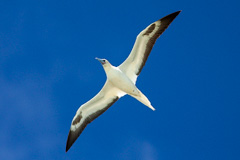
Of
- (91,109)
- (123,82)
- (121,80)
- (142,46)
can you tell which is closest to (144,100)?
(123,82)

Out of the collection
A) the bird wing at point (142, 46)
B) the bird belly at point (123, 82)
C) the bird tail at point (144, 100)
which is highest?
the bird wing at point (142, 46)

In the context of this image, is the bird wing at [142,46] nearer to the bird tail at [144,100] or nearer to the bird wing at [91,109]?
the bird tail at [144,100]

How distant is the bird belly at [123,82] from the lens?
1738 centimetres

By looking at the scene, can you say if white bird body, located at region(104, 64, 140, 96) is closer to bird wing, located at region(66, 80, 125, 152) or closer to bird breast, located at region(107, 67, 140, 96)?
bird breast, located at region(107, 67, 140, 96)

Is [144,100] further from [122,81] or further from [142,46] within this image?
[142,46]

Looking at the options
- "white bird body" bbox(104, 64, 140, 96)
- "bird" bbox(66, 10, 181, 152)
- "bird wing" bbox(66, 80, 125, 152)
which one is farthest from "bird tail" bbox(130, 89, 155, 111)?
"bird wing" bbox(66, 80, 125, 152)

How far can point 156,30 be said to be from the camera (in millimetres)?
17000

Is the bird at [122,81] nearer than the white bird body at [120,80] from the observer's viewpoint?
Yes

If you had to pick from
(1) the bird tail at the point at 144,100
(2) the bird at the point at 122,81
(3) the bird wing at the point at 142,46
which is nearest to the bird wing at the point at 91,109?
(2) the bird at the point at 122,81

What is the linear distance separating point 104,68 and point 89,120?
110 inches

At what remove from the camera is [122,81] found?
17.4m

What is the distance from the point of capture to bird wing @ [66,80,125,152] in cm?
1850

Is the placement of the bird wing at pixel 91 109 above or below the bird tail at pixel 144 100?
above

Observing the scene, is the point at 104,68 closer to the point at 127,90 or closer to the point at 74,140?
the point at 127,90
